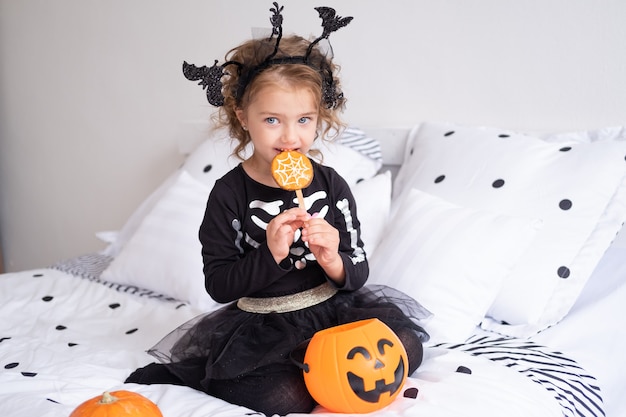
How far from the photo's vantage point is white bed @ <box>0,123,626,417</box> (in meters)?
1.13

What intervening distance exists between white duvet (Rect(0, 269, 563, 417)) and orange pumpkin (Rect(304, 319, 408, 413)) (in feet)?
0.11

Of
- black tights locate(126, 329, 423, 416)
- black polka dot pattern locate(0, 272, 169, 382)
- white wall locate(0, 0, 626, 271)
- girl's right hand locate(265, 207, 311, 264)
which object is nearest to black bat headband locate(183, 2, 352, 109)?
girl's right hand locate(265, 207, 311, 264)

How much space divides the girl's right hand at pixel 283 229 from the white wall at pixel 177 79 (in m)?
0.95

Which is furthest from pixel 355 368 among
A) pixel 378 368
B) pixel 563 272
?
pixel 563 272

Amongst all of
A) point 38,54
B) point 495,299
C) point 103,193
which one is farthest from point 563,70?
point 38,54

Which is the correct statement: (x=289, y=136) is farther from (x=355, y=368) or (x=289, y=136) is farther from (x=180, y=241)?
(x=180, y=241)

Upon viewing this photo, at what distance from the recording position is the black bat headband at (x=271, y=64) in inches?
45.9

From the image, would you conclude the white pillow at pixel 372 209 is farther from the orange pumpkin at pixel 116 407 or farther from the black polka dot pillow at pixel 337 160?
the orange pumpkin at pixel 116 407

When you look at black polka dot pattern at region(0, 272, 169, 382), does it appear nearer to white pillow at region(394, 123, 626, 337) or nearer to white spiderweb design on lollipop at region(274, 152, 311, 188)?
white spiderweb design on lollipop at region(274, 152, 311, 188)

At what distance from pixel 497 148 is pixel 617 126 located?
301 millimetres

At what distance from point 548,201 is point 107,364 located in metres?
0.99

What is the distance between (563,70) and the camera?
1.74 meters

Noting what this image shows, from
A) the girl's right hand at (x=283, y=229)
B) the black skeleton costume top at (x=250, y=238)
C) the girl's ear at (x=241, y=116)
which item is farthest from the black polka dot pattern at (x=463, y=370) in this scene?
the girl's ear at (x=241, y=116)

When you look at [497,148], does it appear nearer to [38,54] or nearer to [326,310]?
[326,310]
